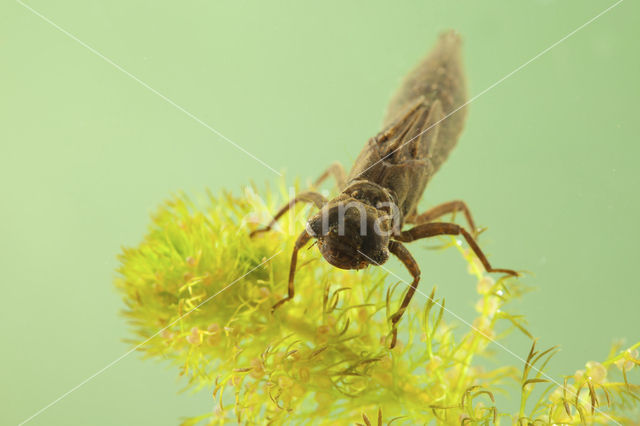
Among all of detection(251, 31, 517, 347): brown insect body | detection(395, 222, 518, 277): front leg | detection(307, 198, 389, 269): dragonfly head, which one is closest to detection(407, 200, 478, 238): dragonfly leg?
detection(251, 31, 517, 347): brown insect body

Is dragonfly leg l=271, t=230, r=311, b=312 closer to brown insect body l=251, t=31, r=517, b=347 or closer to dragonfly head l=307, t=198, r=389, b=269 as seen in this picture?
brown insect body l=251, t=31, r=517, b=347

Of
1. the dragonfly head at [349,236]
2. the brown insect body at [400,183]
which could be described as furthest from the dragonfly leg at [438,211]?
the dragonfly head at [349,236]

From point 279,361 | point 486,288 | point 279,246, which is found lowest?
point 279,361

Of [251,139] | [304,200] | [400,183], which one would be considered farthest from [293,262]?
[251,139]

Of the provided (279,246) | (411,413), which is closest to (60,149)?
(279,246)

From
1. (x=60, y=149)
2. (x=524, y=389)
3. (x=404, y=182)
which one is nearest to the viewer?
(x=524, y=389)

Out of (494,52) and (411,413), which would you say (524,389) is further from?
(494,52)

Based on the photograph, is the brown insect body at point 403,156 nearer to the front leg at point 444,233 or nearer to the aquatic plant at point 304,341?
the front leg at point 444,233
